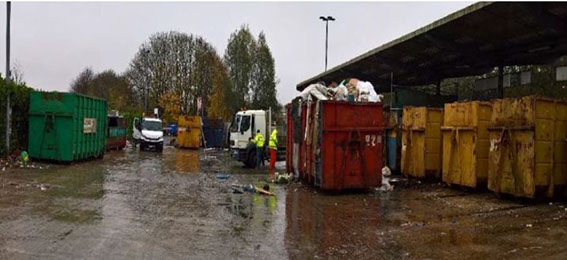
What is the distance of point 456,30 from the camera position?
14.6 meters

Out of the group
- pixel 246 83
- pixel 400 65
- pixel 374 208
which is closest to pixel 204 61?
pixel 246 83

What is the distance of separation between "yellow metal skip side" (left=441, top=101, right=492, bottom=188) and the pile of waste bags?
79.5 inches

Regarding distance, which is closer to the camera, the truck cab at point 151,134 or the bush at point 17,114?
the bush at point 17,114

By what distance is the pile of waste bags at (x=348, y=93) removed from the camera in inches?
529

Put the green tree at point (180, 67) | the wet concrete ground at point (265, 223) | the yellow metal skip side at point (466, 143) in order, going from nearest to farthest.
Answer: the wet concrete ground at point (265, 223) → the yellow metal skip side at point (466, 143) → the green tree at point (180, 67)

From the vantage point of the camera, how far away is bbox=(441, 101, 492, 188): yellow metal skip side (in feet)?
41.2

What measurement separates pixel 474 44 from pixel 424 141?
3925 mm

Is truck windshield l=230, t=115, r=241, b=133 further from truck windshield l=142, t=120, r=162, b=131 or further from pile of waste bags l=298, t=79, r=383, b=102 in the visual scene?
truck windshield l=142, t=120, r=162, b=131

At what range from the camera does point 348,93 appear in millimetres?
13609

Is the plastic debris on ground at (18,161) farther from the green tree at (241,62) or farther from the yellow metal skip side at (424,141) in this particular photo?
the green tree at (241,62)

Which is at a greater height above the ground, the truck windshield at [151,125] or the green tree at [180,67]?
the green tree at [180,67]

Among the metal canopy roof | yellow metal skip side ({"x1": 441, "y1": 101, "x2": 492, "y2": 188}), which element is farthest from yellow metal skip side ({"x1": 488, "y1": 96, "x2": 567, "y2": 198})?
the metal canopy roof

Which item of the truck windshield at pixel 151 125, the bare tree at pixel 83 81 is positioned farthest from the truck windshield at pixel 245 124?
the bare tree at pixel 83 81

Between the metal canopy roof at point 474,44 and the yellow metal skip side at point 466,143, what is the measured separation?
88.4 inches
